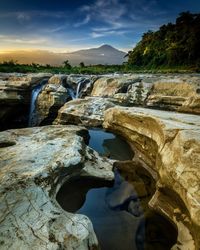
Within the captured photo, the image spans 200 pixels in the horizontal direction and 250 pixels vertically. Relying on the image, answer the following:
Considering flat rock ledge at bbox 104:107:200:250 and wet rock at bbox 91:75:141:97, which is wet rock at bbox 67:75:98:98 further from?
flat rock ledge at bbox 104:107:200:250

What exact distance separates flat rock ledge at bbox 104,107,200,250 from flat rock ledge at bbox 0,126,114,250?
5.38 ft

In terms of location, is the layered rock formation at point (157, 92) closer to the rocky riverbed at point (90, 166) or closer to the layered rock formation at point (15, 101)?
the rocky riverbed at point (90, 166)

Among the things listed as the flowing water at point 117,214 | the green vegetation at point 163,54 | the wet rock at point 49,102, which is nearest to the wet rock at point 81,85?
the wet rock at point 49,102

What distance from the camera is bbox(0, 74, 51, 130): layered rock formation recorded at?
48.6 feet

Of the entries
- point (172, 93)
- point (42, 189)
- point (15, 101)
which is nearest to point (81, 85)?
point (15, 101)

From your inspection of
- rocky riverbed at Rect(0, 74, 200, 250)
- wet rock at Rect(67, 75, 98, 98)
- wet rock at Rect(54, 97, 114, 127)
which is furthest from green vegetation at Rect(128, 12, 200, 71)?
rocky riverbed at Rect(0, 74, 200, 250)

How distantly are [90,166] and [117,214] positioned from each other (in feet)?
5.74

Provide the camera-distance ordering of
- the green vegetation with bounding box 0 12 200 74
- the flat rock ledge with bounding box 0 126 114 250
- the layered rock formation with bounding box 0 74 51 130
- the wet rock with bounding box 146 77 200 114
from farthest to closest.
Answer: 1. the green vegetation with bounding box 0 12 200 74
2. the layered rock formation with bounding box 0 74 51 130
3. the wet rock with bounding box 146 77 200 114
4. the flat rock ledge with bounding box 0 126 114 250

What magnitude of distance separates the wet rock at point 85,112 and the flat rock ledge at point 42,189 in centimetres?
439

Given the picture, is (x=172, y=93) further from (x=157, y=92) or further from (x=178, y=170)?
(x=178, y=170)

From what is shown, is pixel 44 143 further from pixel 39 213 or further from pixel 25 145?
pixel 39 213

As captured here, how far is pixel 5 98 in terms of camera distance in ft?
47.5

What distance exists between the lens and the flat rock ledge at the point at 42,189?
164 inches

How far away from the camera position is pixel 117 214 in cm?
636
